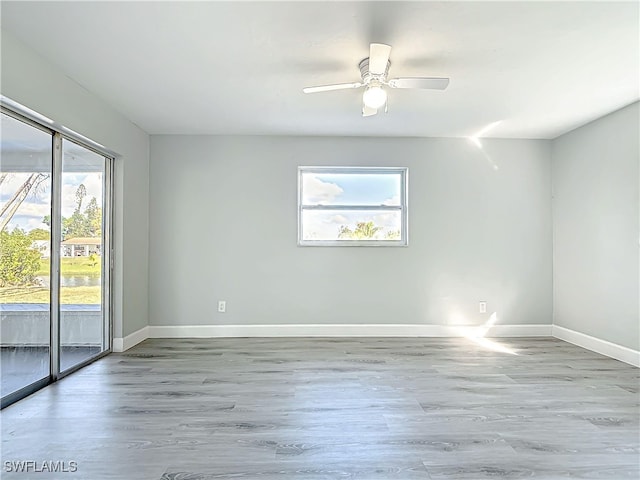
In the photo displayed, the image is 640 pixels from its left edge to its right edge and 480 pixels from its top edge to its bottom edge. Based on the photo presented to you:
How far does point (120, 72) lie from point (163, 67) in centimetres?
38

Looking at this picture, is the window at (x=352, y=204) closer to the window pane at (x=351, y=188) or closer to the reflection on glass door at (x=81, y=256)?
the window pane at (x=351, y=188)

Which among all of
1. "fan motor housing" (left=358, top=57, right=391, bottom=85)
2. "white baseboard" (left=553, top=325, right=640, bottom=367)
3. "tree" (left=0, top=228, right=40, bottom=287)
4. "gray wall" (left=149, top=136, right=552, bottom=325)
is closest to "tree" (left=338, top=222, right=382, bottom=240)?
"gray wall" (left=149, top=136, right=552, bottom=325)

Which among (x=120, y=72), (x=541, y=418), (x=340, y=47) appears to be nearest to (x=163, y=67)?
(x=120, y=72)

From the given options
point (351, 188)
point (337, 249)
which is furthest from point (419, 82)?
point (337, 249)

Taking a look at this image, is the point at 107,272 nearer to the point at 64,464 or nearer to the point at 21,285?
the point at 21,285

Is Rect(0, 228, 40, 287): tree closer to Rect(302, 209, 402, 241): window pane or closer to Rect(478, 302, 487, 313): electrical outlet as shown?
Rect(302, 209, 402, 241): window pane

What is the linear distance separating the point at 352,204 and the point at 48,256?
3126 mm

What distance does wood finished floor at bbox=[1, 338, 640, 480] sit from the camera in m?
1.96

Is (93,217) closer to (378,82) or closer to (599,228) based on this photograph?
(378,82)

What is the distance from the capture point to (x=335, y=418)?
2.49m

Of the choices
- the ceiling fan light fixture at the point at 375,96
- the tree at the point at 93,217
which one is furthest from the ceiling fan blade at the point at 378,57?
the tree at the point at 93,217

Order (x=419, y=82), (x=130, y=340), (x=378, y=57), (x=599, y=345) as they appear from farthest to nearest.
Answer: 1. (x=130, y=340)
2. (x=599, y=345)
3. (x=419, y=82)
4. (x=378, y=57)

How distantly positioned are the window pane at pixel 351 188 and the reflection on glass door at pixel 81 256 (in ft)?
7.38

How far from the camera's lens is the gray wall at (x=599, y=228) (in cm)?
366
